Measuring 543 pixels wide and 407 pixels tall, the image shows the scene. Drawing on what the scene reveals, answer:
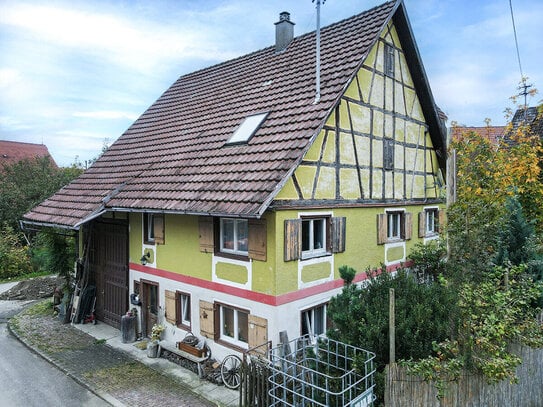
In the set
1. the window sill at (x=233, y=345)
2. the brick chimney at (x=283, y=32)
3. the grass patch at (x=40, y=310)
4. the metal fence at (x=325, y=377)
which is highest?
the brick chimney at (x=283, y=32)

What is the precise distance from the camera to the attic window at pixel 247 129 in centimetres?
952

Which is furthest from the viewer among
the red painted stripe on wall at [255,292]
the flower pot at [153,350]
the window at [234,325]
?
the flower pot at [153,350]

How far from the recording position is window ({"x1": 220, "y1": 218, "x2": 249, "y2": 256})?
27.8 feet

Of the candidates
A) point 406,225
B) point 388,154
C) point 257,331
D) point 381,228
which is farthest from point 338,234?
point 406,225

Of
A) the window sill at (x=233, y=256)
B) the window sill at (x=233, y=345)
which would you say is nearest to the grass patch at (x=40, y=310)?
the window sill at (x=233, y=345)

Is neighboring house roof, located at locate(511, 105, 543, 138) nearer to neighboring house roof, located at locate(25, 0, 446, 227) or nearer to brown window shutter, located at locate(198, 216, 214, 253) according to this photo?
neighboring house roof, located at locate(25, 0, 446, 227)

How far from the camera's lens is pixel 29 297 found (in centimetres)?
1571

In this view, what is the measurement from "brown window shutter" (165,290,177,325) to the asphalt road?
239cm

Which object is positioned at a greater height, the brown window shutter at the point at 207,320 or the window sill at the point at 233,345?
the brown window shutter at the point at 207,320

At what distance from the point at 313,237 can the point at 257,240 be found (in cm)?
155

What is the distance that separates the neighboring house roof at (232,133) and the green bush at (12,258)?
8375 mm

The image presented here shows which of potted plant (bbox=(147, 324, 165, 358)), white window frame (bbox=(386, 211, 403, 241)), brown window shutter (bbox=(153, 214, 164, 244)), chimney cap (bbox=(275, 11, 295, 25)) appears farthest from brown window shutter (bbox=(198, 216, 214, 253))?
chimney cap (bbox=(275, 11, 295, 25))

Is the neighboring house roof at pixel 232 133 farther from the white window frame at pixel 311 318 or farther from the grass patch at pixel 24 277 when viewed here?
the grass patch at pixel 24 277

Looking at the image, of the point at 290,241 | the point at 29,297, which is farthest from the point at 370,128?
the point at 29,297
